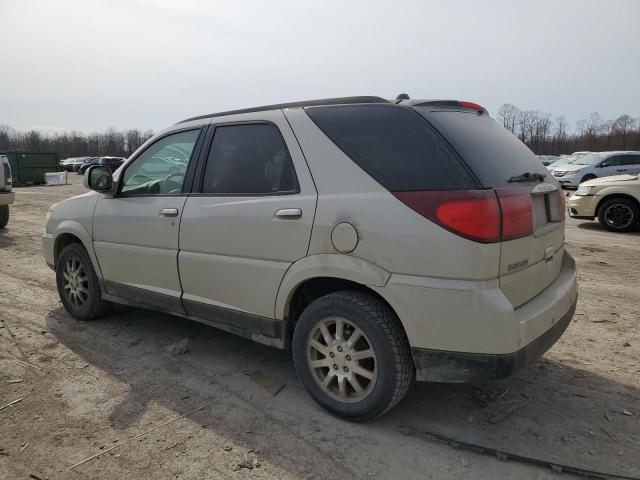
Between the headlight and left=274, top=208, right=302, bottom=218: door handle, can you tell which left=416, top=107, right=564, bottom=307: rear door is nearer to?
left=274, top=208, right=302, bottom=218: door handle

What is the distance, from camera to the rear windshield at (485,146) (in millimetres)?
2664

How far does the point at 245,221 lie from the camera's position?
3.29 meters

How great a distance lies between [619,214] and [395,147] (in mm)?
9175

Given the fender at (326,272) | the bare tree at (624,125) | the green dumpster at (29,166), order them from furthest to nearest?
the bare tree at (624,125) → the green dumpster at (29,166) → the fender at (326,272)

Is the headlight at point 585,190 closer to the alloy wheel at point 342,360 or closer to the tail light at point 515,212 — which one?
the tail light at point 515,212

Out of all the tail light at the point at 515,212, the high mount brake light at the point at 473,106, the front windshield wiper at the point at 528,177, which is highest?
the high mount brake light at the point at 473,106

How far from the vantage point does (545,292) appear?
117 inches

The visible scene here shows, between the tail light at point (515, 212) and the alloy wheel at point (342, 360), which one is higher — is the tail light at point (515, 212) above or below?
above

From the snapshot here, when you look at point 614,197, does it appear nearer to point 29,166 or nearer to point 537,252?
point 537,252

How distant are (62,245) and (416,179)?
13.0 feet

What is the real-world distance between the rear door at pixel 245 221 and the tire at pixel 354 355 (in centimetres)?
33

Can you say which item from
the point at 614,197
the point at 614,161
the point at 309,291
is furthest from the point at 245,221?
the point at 614,161

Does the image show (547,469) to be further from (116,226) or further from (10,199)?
(10,199)

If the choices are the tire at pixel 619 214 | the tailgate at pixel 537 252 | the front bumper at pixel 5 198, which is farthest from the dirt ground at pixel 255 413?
the front bumper at pixel 5 198
